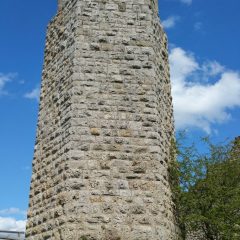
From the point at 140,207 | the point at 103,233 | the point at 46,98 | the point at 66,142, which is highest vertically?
the point at 46,98

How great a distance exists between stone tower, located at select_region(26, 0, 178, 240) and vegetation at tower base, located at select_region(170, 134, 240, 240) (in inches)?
29.1

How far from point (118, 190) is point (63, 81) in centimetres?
297

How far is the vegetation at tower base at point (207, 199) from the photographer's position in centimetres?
1000

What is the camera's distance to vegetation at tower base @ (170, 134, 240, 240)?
1000 centimetres

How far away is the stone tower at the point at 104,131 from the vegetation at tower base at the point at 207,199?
0.74 metres

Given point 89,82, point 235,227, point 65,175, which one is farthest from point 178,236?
point 89,82

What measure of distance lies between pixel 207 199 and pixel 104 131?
3.22 m

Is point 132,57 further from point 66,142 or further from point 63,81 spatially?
point 66,142

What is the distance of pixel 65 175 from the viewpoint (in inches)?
340

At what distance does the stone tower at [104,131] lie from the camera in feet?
27.5

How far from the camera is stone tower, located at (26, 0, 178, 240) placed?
27.5 ft

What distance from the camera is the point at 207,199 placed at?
10195 mm

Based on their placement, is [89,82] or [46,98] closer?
[89,82]

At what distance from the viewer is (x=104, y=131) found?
8.96 meters
